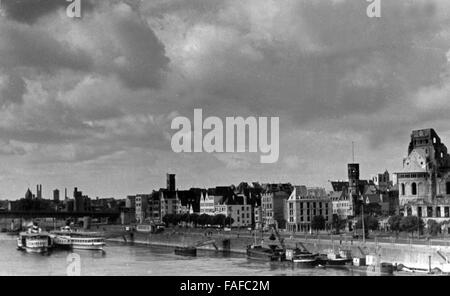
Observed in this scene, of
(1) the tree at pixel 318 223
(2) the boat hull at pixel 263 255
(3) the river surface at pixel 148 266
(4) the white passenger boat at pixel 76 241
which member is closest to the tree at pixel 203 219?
(1) the tree at pixel 318 223

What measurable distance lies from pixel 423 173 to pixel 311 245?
11.8m

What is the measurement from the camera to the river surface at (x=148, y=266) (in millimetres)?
21156

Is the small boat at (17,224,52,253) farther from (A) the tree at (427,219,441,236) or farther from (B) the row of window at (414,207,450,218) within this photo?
(B) the row of window at (414,207,450,218)

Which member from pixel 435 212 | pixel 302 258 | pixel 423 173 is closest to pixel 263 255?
pixel 302 258

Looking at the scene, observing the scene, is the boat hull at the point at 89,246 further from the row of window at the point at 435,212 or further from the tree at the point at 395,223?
the row of window at the point at 435,212

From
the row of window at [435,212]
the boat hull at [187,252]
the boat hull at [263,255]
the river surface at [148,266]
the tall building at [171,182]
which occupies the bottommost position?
the river surface at [148,266]

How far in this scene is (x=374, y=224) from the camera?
34062mm

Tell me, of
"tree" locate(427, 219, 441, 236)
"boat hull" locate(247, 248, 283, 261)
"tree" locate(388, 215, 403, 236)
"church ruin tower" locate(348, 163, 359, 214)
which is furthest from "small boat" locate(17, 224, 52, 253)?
"church ruin tower" locate(348, 163, 359, 214)

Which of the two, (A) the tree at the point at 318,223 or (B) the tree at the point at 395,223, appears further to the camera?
(A) the tree at the point at 318,223

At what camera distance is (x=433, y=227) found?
99.8ft

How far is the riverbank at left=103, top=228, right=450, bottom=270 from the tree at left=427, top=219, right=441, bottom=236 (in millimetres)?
4882

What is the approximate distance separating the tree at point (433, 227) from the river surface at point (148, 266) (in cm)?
738
